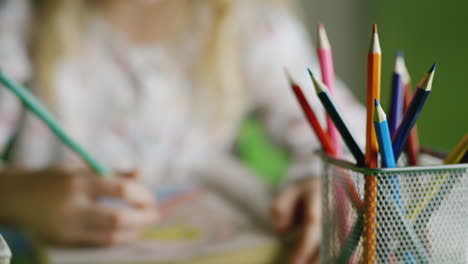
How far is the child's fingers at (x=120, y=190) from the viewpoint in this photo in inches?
14.2

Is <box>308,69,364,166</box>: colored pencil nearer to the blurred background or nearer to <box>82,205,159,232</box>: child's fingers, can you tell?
<box>82,205,159,232</box>: child's fingers

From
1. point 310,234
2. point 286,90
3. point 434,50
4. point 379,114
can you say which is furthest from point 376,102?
point 434,50

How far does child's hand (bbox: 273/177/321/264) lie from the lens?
13.7 inches

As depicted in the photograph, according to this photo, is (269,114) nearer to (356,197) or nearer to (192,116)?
(192,116)

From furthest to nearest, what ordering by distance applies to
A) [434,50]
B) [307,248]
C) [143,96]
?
[434,50], [143,96], [307,248]

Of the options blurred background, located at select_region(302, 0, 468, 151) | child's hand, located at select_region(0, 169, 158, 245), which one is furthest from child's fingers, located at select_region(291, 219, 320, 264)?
blurred background, located at select_region(302, 0, 468, 151)

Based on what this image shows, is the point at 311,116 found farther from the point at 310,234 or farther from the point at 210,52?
the point at 210,52

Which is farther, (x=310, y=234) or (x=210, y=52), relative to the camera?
(x=210, y=52)

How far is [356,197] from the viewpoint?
0.22m

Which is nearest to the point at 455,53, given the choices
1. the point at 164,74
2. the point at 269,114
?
the point at 269,114

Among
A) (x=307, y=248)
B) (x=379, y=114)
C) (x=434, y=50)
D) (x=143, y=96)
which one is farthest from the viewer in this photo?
(x=434, y=50)

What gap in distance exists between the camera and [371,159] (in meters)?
0.21

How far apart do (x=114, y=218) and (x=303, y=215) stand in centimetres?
13

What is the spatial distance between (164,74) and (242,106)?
0.34 ft
